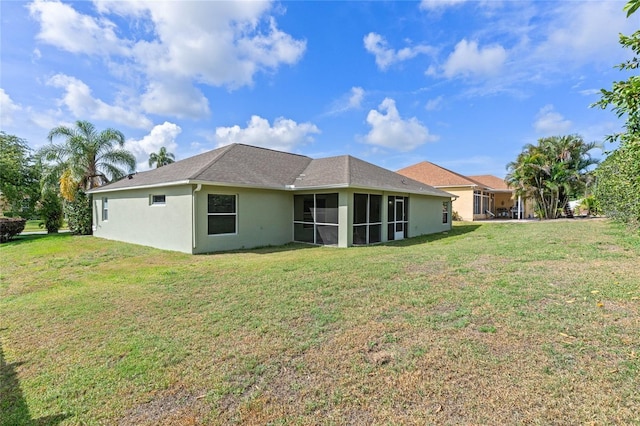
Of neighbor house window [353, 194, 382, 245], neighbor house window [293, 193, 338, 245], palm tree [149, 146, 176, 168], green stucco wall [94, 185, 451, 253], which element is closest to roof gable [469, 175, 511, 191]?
neighbor house window [353, 194, 382, 245]

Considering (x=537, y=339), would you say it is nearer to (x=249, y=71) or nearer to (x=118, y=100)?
(x=249, y=71)

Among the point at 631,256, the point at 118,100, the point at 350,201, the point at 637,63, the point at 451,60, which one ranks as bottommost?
the point at 631,256

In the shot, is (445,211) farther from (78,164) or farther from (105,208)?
(78,164)

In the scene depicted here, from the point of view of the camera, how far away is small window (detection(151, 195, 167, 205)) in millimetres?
13295

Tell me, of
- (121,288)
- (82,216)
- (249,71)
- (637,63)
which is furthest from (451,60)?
(82,216)

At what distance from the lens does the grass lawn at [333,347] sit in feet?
9.29

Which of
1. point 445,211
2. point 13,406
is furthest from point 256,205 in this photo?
point 445,211

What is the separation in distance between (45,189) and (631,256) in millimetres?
28428

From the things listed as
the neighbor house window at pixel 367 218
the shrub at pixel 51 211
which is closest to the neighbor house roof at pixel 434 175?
the neighbor house window at pixel 367 218

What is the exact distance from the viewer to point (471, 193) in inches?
1079

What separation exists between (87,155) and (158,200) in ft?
34.4

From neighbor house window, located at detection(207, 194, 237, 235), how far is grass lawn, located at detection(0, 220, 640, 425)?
15.7ft

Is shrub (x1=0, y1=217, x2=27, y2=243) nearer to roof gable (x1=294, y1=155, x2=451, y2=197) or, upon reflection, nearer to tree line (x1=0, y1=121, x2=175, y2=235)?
tree line (x1=0, y1=121, x2=175, y2=235)

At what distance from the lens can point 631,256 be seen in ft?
26.7
